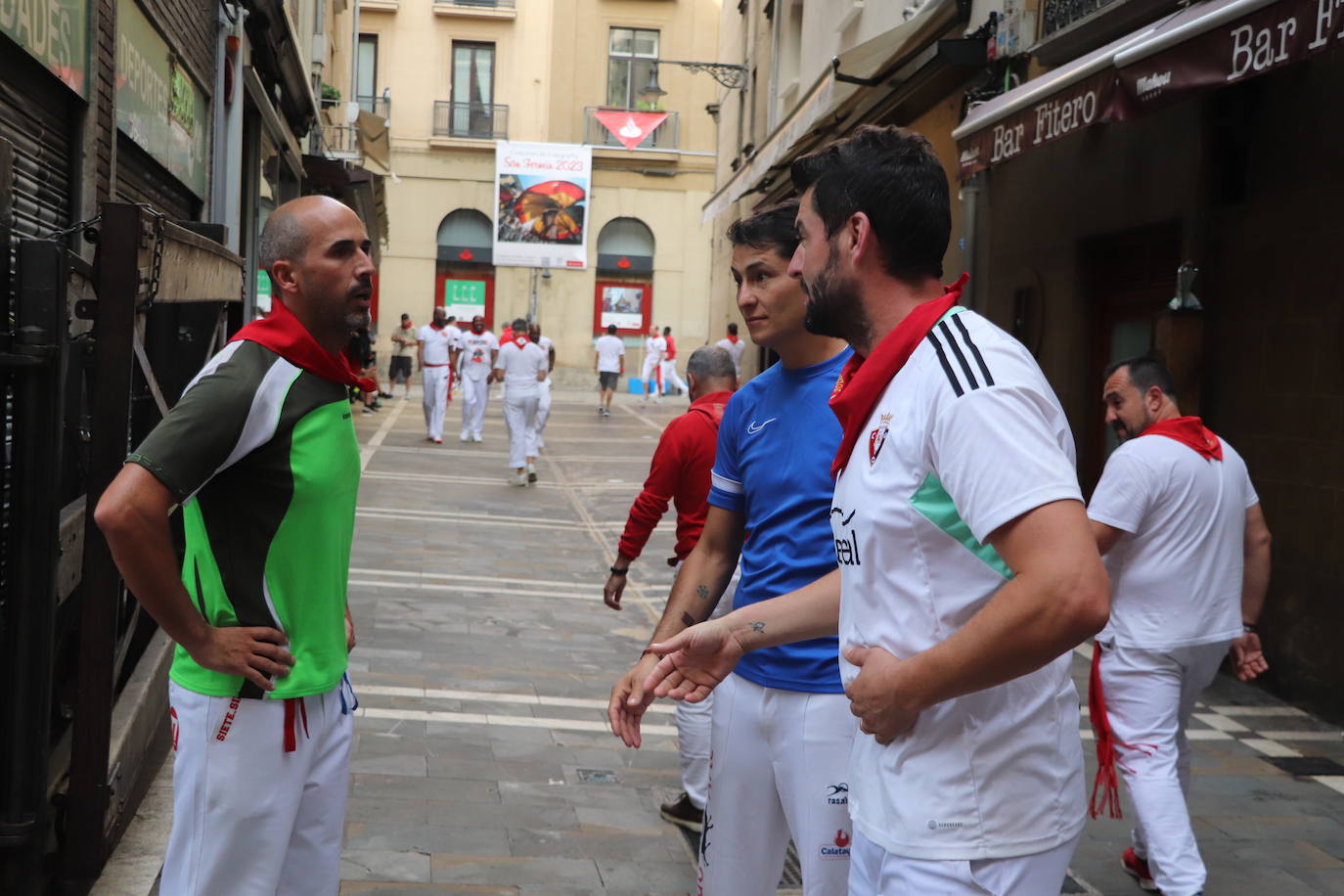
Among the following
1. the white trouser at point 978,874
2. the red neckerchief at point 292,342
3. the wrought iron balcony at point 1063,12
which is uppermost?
the wrought iron balcony at point 1063,12

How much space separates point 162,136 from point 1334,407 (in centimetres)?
721

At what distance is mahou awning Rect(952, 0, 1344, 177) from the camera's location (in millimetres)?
5719

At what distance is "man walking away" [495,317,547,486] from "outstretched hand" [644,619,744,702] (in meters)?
13.5

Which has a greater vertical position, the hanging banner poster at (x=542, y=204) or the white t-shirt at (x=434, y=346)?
the hanging banner poster at (x=542, y=204)

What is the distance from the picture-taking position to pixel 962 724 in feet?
7.22

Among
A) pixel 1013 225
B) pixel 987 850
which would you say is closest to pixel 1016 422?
pixel 987 850

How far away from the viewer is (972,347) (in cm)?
218

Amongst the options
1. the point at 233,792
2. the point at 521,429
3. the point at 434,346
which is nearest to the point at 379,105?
the point at 434,346

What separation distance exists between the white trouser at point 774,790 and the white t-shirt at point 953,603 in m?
0.90

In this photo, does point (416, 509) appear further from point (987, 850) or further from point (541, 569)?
point (987, 850)

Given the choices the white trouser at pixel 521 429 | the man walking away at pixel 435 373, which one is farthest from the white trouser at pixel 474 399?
the white trouser at pixel 521 429

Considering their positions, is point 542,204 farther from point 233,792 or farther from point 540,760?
point 233,792

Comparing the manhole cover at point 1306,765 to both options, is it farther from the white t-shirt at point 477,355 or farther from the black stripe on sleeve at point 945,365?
the white t-shirt at point 477,355

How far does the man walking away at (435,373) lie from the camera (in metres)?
21.0
